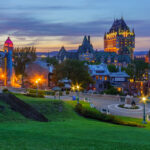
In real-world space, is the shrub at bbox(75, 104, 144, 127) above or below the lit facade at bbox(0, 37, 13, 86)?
below

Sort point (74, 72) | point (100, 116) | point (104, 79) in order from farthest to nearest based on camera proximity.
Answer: point (104, 79) → point (74, 72) → point (100, 116)

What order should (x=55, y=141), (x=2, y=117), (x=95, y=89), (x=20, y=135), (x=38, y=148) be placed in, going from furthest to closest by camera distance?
(x=95, y=89)
(x=2, y=117)
(x=20, y=135)
(x=55, y=141)
(x=38, y=148)

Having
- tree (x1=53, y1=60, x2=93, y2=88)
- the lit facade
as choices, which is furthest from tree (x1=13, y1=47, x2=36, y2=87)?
tree (x1=53, y1=60, x2=93, y2=88)

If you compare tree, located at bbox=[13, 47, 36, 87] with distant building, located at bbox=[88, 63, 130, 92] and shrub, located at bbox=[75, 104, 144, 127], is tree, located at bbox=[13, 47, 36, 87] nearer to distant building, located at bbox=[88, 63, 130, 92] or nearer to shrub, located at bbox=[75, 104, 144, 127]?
distant building, located at bbox=[88, 63, 130, 92]

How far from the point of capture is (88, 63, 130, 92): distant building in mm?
84000

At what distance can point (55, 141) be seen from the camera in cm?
954

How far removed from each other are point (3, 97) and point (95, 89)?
208ft

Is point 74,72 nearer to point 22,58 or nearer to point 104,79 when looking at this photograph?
point 22,58

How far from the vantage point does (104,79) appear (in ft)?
280

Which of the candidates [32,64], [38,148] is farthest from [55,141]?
[32,64]

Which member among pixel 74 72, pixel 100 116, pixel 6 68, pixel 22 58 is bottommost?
pixel 100 116

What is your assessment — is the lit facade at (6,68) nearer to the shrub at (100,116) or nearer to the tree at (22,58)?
the tree at (22,58)

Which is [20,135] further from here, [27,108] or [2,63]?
[2,63]

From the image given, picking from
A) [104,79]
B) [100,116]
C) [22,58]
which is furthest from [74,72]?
[100,116]
